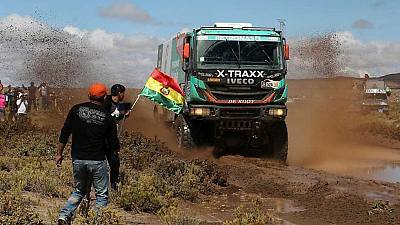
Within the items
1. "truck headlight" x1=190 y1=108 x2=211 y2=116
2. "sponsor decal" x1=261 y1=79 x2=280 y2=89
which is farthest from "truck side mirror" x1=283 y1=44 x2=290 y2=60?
"truck headlight" x1=190 y1=108 x2=211 y2=116

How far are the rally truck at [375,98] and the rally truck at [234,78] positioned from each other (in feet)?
85.7

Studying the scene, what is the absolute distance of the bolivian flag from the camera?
15203 mm

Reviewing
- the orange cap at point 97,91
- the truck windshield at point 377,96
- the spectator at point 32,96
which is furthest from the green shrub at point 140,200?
the truck windshield at point 377,96

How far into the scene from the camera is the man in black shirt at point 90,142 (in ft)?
23.9

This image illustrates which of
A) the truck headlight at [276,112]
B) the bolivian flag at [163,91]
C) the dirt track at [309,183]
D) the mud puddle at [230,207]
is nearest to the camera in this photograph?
the mud puddle at [230,207]

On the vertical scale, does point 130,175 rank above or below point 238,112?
below

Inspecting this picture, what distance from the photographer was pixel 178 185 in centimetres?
1114

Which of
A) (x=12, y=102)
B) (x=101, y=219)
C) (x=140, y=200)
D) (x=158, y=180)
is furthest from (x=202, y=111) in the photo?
(x=12, y=102)

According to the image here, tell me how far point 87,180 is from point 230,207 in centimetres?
344

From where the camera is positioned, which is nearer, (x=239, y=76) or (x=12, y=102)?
(x=239, y=76)

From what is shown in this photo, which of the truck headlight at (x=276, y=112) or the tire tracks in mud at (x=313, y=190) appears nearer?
the tire tracks in mud at (x=313, y=190)

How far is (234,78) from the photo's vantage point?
48.0 feet

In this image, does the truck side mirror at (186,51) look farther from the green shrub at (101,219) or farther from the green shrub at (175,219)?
the green shrub at (101,219)

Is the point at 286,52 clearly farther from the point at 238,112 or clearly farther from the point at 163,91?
the point at 163,91
